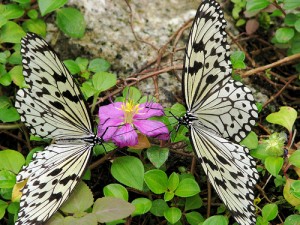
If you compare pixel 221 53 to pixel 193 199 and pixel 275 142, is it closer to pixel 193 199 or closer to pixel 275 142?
pixel 275 142

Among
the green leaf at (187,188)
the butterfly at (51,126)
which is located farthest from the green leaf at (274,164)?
the butterfly at (51,126)

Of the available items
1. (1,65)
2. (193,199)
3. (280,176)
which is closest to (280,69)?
(280,176)

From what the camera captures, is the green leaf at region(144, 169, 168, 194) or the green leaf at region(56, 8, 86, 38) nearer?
the green leaf at region(144, 169, 168, 194)

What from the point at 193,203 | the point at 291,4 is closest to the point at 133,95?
the point at 193,203

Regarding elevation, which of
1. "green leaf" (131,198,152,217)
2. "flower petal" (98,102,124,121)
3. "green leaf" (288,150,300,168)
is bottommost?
"green leaf" (131,198,152,217)

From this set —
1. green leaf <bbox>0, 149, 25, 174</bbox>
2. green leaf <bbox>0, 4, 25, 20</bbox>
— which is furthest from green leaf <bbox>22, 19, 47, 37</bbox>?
green leaf <bbox>0, 149, 25, 174</bbox>

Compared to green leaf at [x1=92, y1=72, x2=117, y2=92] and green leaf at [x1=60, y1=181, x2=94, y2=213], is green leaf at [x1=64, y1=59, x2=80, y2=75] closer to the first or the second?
green leaf at [x1=92, y1=72, x2=117, y2=92]

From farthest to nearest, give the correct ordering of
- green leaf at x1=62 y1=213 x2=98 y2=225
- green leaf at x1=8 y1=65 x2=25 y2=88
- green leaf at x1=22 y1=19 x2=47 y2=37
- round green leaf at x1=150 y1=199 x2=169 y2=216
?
green leaf at x1=22 y1=19 x2=47 y2=37
green leaf at x1=8 y1=65 x2=25 y2=88
round green leaf at x1=150 y1=199 x2=169 y2=216
green leaf at x1=62 y1=213 x2=98 y2=225
